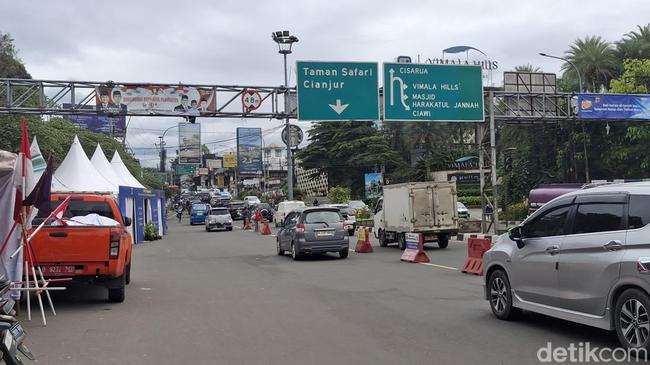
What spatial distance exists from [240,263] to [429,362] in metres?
12.5

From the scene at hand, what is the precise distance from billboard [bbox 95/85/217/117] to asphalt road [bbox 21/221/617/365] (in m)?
9.57

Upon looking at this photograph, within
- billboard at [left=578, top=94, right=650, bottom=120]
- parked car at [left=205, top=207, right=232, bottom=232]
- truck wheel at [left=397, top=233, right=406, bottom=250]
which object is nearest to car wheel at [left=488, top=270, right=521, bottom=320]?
truck wheel at [left=397, top=233, right=406, bottom=250]

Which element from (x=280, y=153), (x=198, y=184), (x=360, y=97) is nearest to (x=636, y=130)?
(x=360, y=97)

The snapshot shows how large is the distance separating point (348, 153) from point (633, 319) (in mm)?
51927

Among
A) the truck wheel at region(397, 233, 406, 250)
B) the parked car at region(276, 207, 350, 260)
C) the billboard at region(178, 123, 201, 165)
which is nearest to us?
the parked car at region(276, 207, 350, 260)

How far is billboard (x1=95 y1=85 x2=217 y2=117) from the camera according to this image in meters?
22.0

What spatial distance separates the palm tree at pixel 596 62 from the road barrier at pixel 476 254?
30.5m

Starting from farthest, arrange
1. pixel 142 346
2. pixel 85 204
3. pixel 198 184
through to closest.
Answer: pixel 198 184 < pixel 85 204 < pixel 142 346

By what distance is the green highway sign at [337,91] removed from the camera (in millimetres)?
22797

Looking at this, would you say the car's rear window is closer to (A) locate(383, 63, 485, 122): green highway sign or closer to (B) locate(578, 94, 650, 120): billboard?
(A) locate(383, 63, 485, 122): green highway sign

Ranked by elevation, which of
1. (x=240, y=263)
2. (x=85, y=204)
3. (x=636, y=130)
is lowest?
(x=240, y=263)

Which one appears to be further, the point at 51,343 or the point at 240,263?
the point at 240,263

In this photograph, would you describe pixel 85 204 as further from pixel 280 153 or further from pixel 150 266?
pixel 280 153

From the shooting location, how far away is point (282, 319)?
29.3 ft
